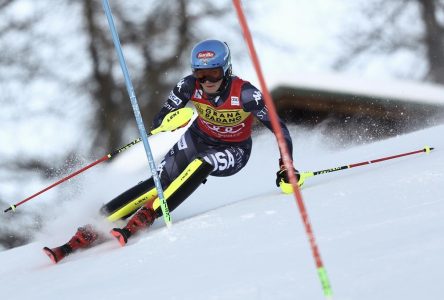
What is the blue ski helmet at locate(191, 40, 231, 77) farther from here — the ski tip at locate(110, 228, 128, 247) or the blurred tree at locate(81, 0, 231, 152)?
the blurred tree at locate(81, 0, 231, 152)

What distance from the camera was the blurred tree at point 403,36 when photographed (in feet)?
49.9

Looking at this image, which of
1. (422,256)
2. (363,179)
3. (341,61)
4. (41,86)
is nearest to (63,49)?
(41,86)

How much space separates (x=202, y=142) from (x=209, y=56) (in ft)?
2.65

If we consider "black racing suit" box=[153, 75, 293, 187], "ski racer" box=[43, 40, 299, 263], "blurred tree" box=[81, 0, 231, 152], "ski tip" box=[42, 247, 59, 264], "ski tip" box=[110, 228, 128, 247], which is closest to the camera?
"ski tip" box=[110, 228, 128, 247]

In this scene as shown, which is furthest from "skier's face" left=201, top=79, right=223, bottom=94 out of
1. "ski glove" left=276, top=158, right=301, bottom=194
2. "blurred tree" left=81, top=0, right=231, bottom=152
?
"blurred tree" left=81, top=0, right=231, bottom=152

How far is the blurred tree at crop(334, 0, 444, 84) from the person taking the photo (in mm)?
15211

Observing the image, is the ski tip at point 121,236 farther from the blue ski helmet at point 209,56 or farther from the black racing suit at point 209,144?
the blue ski helmet at point 209,56

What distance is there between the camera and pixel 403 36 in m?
16.0

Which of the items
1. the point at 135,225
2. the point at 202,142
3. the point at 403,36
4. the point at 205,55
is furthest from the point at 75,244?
the point at 403,36

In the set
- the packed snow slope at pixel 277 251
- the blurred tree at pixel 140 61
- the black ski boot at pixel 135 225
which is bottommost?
the packed snow slope at pixel 277 251

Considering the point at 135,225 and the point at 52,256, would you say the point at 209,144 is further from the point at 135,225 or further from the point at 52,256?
the point at 52,256

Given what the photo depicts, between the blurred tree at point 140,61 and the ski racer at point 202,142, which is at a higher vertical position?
the blurred tree at point 140,61

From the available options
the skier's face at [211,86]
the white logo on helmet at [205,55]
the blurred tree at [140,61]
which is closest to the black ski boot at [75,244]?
the skier's face at [211,86]

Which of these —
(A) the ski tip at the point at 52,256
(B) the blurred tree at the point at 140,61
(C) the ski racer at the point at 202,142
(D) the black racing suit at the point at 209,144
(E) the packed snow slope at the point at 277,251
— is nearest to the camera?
(E) the packed snow slope at the point at 277,251
